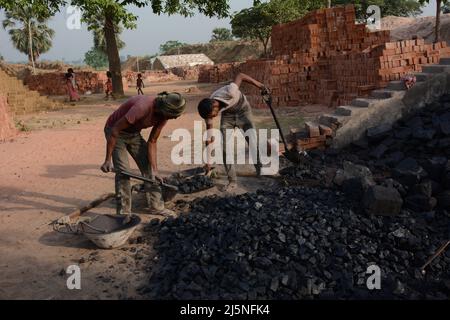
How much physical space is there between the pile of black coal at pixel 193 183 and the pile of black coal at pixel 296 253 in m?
0.87

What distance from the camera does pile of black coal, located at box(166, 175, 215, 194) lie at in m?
5.03

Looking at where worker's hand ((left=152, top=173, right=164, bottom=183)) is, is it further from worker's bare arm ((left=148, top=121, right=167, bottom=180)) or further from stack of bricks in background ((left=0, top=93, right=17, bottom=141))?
stack of bricks in background ((left=0, top=93, right=17, bottom=141))

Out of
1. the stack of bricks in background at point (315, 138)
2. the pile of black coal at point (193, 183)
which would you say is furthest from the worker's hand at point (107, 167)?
the stack of bricks in background at point (315, 138)

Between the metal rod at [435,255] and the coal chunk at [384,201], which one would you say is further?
the coal chunk at [384,201]

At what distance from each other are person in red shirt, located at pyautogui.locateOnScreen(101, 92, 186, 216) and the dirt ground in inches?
11.9

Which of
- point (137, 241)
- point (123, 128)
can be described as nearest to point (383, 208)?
point (137, 241)

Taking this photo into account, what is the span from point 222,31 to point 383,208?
58.6m

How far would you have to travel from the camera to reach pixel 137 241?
12.4 ft

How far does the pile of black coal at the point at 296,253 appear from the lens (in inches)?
116

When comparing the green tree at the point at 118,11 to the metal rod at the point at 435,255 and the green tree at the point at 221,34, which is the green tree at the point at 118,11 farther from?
the green tree at the point at 221,34

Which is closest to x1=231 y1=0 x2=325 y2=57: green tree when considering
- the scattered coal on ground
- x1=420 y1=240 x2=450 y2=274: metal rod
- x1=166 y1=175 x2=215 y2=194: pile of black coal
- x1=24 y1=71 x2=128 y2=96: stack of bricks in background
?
x1=24 y1=71 x2=128 y2=96: stack of bricks in background

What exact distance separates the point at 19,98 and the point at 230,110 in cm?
1131

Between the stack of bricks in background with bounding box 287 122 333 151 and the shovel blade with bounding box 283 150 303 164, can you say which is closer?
the shovel blade with bounding box 283 150 303 164
